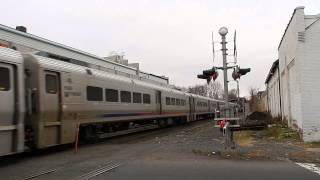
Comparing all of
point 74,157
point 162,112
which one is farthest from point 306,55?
point 162,112

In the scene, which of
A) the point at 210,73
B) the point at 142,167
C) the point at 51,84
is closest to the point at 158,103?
the point at 210,73

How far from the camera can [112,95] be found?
24578 mm

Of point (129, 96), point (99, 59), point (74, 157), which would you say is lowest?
point (74, 157)

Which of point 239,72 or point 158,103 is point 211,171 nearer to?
point 239,72

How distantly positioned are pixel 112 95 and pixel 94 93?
9.24 feet

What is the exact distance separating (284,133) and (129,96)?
864 centimetres

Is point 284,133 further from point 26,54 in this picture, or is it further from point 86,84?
point 26,54

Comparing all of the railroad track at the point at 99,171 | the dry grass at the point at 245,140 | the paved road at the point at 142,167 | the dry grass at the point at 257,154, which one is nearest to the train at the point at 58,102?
the paved road at the point at 142,167

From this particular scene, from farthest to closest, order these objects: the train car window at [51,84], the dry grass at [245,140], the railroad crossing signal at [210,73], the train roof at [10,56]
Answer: the dry grass at [245,140], the railroad crossing signal at [210,73], the train car window at [51,84], the train roof at [10,56]

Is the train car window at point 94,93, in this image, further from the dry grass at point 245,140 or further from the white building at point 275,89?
the white building at point 275,89

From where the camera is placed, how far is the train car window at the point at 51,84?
1712cm

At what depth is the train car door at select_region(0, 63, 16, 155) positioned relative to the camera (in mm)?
13648

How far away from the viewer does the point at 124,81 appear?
88.1ft

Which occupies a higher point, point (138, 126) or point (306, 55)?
point (306, 55)
